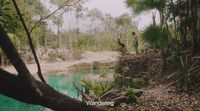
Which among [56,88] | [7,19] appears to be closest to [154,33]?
[7,19]

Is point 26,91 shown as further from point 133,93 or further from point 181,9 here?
point 181,9

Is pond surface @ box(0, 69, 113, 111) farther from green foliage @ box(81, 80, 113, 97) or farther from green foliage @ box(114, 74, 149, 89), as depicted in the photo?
green foliage @ box(114, 74, 149, 89)

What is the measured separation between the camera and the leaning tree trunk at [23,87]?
3393mm

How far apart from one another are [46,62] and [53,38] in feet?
65.6

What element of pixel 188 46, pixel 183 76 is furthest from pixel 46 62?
pixel 183 76

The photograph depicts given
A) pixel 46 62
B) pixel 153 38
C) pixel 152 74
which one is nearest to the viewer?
pixel 153 38

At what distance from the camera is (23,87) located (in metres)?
3.60

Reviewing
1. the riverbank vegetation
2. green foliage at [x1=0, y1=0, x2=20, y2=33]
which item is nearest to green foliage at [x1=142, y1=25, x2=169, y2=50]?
the riverbank vegetation

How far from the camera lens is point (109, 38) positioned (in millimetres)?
46281

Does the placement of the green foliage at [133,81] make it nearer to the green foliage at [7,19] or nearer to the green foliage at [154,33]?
the green foliage at [154,33]

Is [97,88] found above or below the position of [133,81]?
above

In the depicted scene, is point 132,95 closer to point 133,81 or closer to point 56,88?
point 133,81

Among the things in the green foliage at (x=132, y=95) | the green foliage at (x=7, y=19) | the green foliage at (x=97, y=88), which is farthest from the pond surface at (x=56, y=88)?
the green foliage at (x=7, y=19)

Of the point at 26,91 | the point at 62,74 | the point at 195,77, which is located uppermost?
the point at 26,91
